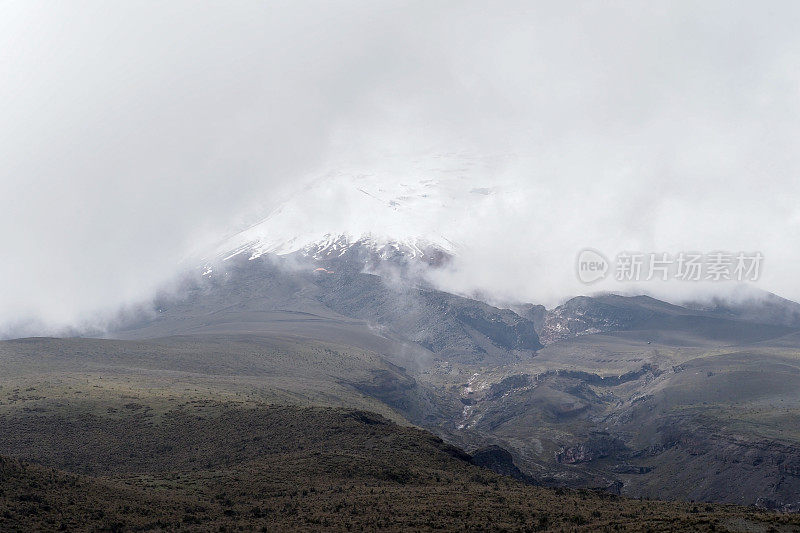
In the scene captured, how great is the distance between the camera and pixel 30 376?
494 ft

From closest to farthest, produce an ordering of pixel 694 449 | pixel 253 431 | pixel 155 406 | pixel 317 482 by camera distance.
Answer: pixel 317 482 → pixel 253 431 → pixel 155 406 → pixel 694 449

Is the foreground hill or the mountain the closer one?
the foreground hill

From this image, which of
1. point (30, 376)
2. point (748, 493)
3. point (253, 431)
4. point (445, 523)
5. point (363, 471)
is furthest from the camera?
point (748, 493)

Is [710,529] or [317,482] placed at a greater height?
[710,529]

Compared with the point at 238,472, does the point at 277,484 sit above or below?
above

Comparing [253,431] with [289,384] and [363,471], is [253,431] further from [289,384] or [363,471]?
[289,384]

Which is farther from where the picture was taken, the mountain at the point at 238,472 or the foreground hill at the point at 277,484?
the mountain at the point at 238,472

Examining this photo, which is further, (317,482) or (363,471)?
(363,471)

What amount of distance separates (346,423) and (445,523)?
182ft

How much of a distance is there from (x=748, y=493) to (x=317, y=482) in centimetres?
11896

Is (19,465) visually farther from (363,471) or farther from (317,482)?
(363,471)

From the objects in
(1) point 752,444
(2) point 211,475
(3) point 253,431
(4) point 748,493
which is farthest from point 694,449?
(2) point 211,475

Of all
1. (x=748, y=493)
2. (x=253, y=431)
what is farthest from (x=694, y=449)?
(x=253, y=431)

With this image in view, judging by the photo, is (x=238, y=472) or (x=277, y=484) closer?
(x=277, y=484)
